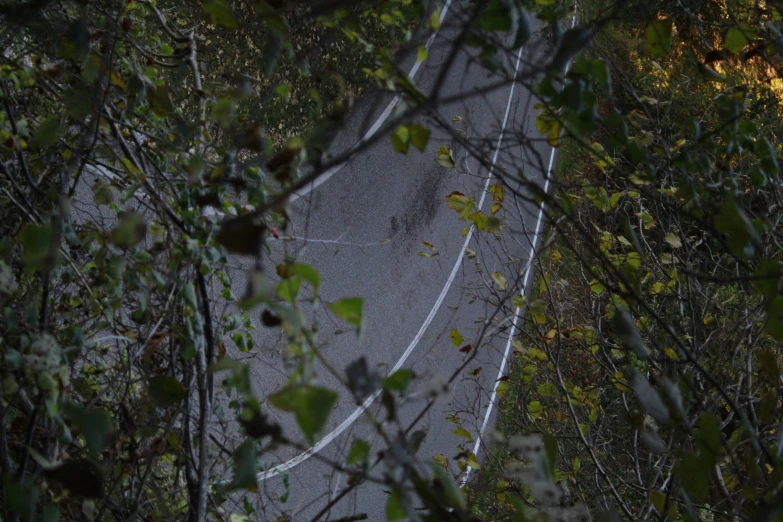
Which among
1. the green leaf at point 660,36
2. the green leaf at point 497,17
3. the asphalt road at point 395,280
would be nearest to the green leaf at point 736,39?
the green leaf at point 660,36

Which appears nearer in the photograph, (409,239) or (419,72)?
(409,239)

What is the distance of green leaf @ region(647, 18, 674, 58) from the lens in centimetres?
181

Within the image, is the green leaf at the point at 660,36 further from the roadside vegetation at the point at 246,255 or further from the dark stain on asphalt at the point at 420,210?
the dark stain on asphalt at the point at 420,210

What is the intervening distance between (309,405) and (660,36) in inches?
59.7

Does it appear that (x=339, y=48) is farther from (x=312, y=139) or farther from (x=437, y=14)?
(x=312, y=139)

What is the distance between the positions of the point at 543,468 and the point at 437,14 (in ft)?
4.54

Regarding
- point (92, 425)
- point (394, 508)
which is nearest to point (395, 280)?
point (92, 425)

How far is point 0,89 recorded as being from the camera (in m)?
2.35

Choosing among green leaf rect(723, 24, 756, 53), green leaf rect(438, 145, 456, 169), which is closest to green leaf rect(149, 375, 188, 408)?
green leaf rect(723, 24, 756, 53)

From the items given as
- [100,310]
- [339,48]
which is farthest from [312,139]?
[339,48]

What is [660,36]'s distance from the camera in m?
1.83

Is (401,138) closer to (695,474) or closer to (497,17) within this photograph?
(497,17)

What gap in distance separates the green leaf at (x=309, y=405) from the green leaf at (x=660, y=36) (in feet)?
4.73

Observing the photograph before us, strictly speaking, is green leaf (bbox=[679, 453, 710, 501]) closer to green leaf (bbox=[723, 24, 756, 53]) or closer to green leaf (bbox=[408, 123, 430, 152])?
green leaf (bbox=[408, 123, 430, 152])
